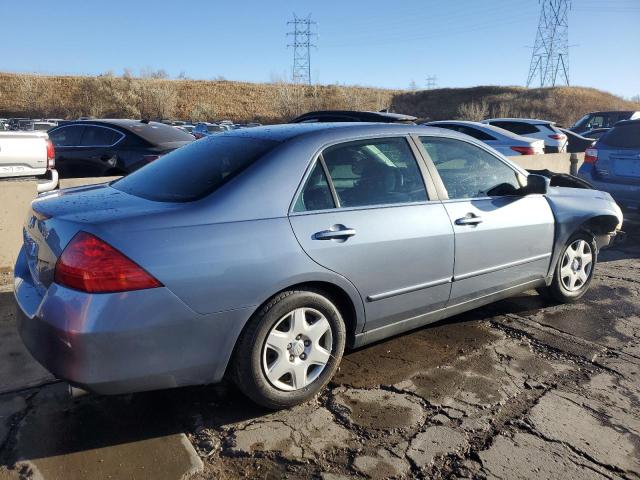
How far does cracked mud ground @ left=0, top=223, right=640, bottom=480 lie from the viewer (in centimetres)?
259

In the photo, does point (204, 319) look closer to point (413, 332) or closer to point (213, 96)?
point (413, 332)

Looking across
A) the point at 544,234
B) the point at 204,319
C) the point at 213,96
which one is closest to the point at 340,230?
the point at 204,319

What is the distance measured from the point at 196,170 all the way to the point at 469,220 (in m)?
1.86

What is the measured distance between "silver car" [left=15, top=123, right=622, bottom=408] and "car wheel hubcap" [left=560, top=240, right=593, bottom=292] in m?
0.67

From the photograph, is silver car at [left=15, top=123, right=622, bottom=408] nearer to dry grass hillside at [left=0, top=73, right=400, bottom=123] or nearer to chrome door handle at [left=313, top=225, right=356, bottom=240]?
chrome door handle at [left=313, top=225, right=356, bottom=240]

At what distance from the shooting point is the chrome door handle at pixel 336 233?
302 cm

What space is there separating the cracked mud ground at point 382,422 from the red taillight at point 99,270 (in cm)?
85

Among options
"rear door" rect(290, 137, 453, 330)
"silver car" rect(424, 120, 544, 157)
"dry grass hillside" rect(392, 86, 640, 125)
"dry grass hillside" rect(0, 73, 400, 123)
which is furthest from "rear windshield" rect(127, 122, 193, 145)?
"dry grass hillside" rect(0, 73, 400, 123)

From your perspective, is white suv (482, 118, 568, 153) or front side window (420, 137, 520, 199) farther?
white suv (482, 118, 568, 153)

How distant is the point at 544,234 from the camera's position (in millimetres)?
4352

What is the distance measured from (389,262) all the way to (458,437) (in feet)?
3.44

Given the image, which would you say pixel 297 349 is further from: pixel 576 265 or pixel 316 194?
pixel 576 265

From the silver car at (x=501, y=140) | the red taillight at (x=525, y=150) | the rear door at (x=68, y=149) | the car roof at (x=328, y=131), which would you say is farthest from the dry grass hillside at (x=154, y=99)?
the car roof at (x=328, y=131)

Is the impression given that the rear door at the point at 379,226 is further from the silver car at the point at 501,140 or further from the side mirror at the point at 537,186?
the silver car at the point at 501,140
